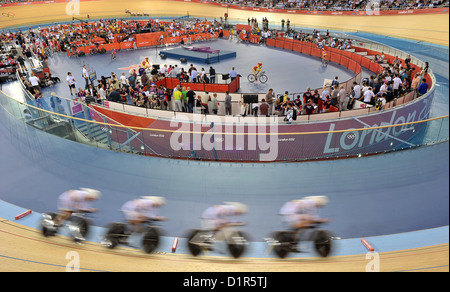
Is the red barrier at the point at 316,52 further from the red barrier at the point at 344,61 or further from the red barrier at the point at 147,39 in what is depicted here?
the red barrier at the point at 147,39

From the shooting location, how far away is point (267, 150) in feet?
29.7

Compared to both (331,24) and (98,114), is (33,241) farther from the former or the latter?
(331,24)

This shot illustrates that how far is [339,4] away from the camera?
34594mm

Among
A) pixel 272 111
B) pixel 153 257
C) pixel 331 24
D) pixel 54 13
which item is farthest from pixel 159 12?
pixel 153 257

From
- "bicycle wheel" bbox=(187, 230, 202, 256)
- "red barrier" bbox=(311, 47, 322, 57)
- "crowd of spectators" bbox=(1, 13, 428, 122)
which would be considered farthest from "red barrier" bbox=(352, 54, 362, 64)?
"bicycle wheel" bbox=(187, 230, 202, 256)

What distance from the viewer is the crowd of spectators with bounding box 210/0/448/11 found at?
28.6 m

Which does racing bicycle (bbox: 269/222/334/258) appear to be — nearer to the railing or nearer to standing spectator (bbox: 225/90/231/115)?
the railing

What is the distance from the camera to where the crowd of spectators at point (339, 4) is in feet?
93.9

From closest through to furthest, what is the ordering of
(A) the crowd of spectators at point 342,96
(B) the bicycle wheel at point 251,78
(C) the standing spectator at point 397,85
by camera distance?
(A) the crowd of spectators at point 342,96 < (C) the standing spectator at point 397,85 < (B) the bicycle wheel at point 251,78

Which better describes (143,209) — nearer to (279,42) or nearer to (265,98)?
(265,98)

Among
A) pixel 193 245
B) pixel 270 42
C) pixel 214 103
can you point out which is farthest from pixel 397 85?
pixel 270 42

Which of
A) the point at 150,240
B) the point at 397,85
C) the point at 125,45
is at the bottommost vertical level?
the point at 150,240

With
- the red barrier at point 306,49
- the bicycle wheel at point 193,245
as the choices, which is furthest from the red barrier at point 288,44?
the bicycle wheel at point 193,245

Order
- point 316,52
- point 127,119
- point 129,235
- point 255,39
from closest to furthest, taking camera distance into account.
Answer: point 129,235, point 127,119, point 316,52, point 255,39
